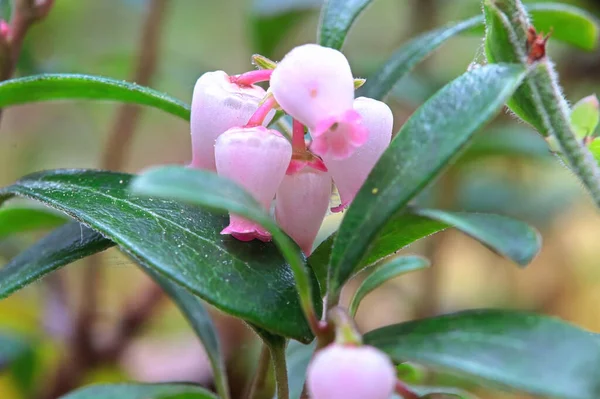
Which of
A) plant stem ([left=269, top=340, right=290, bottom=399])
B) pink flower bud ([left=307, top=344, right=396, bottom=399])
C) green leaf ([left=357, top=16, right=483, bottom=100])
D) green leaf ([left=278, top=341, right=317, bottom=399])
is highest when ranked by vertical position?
green leaf ([left=357, top=16, right=483, bottom=100])

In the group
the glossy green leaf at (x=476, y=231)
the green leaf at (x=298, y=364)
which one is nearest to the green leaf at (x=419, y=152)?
the glossy green leaf at (x=476, y=231)

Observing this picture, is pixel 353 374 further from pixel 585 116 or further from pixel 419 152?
pixel 585 116

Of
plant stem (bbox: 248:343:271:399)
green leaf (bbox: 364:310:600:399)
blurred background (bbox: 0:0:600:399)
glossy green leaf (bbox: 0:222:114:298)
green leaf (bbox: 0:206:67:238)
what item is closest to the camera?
green leaf (bbox: 364:310:600:399)

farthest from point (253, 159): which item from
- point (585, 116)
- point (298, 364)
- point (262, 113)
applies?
point (298, 364)

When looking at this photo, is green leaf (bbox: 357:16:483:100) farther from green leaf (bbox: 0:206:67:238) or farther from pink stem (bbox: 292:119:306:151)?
green leaf (bbox: 0:206:67:238)

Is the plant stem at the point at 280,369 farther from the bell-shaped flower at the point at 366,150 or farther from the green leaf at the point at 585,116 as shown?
the green leaf at the point at 585,116

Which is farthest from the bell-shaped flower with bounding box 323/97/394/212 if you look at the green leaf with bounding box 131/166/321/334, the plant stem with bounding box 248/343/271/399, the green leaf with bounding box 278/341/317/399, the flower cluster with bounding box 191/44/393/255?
the green leaf with bounding box 278/341/317/399

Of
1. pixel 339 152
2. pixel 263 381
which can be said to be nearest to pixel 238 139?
pixel 339 152
